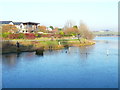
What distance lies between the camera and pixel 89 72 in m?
11.4

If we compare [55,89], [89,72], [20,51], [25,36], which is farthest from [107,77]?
[25,36]

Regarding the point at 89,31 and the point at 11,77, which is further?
the point at 89,31

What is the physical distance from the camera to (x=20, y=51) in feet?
67.4

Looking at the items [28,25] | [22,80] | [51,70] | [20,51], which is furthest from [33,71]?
[28,25]

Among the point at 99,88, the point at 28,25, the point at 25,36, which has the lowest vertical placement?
the point at 99,88

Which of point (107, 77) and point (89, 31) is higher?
point (89, 31)

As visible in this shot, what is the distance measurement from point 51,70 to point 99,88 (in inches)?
169

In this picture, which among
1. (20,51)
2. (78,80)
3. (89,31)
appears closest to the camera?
(78,80)

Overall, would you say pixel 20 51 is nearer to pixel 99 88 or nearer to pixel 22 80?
pixel 22 80

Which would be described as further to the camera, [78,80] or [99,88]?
[78,80]

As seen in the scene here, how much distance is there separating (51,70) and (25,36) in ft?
74.3

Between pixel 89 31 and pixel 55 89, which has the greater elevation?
pixel 89 31

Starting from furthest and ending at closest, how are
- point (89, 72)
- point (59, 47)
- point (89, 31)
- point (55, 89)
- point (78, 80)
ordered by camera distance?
point (89, 31), point (59, 47), point (89, 72), point (78, 80), point (55, 89)

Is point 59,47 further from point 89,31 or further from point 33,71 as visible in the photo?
point 89,31
